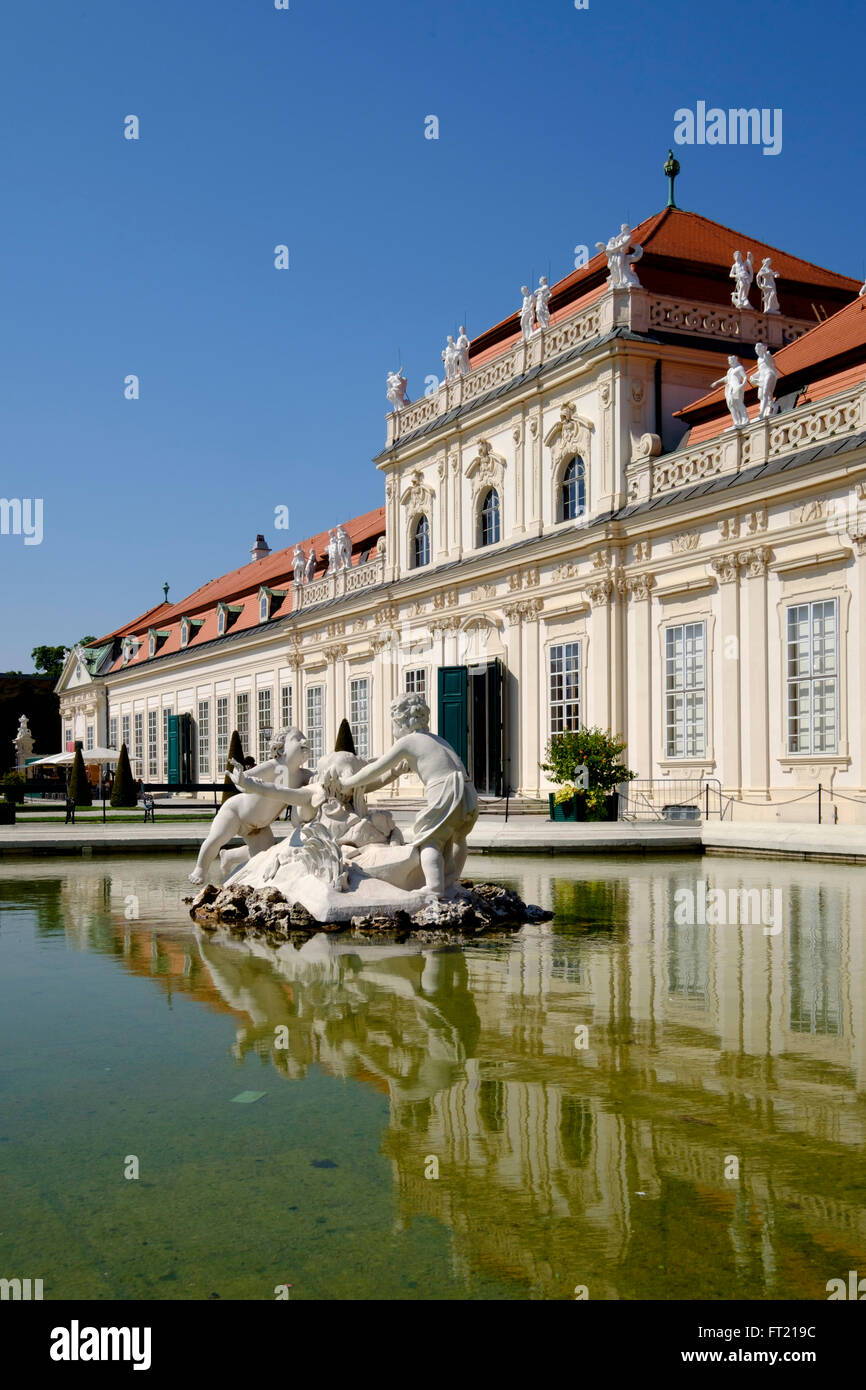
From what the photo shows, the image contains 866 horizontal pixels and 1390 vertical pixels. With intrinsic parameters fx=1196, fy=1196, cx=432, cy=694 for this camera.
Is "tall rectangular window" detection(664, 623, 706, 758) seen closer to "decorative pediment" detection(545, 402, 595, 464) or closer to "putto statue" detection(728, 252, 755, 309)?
"decorative pediment" detection(545, 402, 595, 464)

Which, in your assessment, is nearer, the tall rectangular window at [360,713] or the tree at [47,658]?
the tall rectangular window at [360,713]

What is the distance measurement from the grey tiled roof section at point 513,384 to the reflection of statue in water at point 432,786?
700 inches

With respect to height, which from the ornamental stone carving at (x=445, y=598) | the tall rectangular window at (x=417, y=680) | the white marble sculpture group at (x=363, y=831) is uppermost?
the ornamental stone carving at (x=445, y=598)

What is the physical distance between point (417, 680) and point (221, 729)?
16319 mm

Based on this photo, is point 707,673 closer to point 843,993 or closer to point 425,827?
point 425,827

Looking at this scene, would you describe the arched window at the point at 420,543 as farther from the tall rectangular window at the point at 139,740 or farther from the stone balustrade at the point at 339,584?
the tall rectangular window at the point at 139,740

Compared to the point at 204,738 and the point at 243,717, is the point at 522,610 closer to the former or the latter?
the point at 243,717

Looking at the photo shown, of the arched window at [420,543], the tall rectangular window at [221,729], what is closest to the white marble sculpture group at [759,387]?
the arched window at [420,543]

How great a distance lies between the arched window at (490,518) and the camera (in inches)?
1227

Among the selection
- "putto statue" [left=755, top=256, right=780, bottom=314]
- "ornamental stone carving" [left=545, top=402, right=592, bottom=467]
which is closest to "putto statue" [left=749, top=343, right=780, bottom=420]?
"ornamental stone carving" [left=545, top=402, right=592, bottom=467]

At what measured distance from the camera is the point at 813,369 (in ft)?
74.5

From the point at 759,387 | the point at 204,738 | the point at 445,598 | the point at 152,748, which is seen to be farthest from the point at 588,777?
the point at 152,748

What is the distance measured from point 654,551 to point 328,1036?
20.5m

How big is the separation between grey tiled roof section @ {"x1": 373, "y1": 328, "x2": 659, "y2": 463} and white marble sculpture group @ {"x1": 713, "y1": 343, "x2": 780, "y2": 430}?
331 cm
